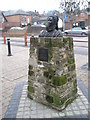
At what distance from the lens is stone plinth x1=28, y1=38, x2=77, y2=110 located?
11.2ft

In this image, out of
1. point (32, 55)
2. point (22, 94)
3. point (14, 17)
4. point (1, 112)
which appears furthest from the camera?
point (14, 17)

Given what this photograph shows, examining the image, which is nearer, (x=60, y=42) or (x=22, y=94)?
(x=60, y=42)

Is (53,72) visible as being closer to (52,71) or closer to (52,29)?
(52,71)

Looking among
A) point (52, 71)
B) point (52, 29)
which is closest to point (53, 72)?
point (52, 71)

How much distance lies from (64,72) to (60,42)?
0.65m

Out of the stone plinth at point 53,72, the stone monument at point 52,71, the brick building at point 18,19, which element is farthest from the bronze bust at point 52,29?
the brick building at point 18,19

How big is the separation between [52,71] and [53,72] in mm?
30

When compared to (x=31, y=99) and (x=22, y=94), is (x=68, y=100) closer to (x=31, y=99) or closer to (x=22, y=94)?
(x=31, y=99)

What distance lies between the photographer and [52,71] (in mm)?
3488

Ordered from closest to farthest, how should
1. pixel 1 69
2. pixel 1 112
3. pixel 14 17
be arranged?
pixel 1 112 → pixel 1 69 → pixel 14 17

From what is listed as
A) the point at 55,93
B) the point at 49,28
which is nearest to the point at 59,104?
the point at 55,93

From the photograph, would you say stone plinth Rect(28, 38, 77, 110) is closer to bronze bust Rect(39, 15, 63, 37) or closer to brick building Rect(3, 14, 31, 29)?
bronze bust Rect(39, 15, 63, 37)

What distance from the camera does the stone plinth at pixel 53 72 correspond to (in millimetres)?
3426

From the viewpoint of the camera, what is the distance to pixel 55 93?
353cm
